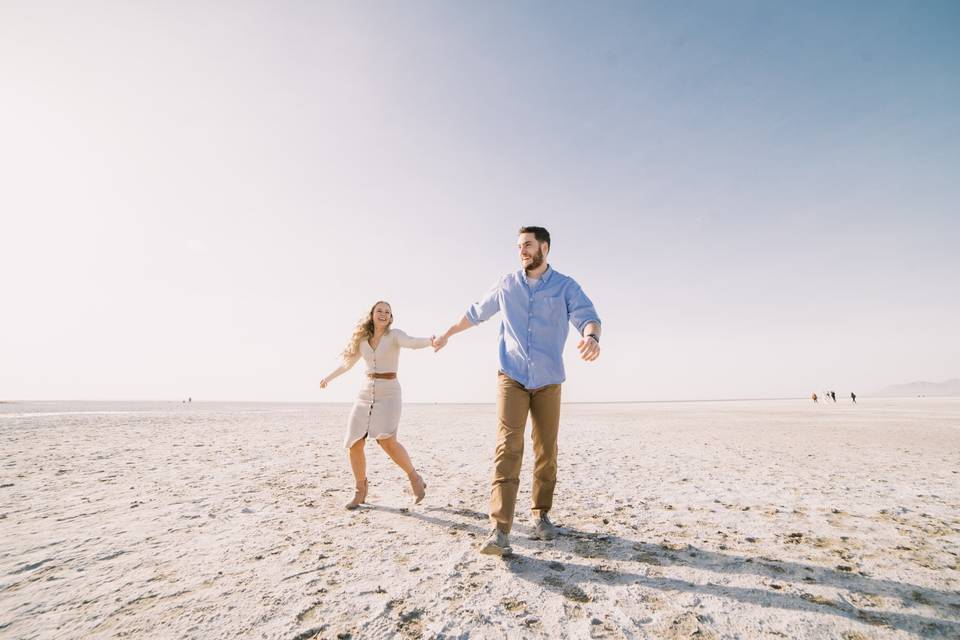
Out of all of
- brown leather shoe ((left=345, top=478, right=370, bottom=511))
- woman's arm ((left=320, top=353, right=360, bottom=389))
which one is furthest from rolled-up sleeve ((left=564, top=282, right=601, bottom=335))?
brown leather shoe ((left=345, top=478, right=370, bottom=511))

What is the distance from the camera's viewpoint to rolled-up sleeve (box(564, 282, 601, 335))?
375cm

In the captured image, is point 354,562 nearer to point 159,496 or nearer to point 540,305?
point 540,305

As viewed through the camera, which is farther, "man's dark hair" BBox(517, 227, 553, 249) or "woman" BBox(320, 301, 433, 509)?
"woman" BBox(320, 301, 433, 509)

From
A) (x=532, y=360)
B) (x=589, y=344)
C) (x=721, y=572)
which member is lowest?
(x=721, y=572)

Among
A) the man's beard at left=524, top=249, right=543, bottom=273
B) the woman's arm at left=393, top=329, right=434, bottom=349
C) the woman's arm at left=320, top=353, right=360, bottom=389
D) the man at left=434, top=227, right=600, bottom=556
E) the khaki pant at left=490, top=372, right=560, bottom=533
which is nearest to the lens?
the khaki pant at left=490, top=372, right=560, bottom=533

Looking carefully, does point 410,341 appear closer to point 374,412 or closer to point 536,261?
point 374,412

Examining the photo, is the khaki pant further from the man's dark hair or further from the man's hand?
the man's dark hair

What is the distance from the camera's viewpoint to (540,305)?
12.6ft

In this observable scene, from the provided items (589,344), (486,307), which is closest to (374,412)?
(486,307)

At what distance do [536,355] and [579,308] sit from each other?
63 centimetres

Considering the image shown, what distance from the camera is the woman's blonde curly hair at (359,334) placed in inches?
202

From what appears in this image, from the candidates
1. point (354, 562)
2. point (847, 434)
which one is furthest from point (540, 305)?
point (847, 434)

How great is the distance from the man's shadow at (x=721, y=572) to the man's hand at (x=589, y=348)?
166 centimetres

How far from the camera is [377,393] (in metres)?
4.91
